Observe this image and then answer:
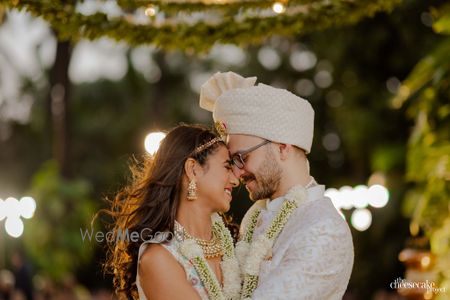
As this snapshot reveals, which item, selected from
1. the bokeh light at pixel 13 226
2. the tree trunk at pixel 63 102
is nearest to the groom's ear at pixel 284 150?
the bokeh light at pixel 13 226

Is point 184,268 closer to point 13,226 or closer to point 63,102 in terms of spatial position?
point 13,226

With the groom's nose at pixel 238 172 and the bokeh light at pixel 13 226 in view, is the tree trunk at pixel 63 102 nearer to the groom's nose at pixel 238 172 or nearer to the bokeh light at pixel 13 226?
the bokeh light at pixel 13 226

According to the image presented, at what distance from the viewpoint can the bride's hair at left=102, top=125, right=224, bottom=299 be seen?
3.81m

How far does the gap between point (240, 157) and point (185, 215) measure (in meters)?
0.39

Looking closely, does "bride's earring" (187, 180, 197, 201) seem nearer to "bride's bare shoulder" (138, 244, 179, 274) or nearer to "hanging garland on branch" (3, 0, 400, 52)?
"bride's bare shoulder" (138, 244, 179, 274)

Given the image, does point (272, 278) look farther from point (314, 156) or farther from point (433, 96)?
point (314, 156)

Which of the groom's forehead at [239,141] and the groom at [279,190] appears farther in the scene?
the groom's forehead at [239,141]

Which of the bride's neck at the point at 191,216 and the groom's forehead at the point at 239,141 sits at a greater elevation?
the groom's forehead at the point at 239,141

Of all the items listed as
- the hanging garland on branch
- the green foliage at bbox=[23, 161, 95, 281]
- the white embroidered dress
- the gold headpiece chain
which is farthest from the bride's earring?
the green foliage at bbox=[23, 161, 95, 281]

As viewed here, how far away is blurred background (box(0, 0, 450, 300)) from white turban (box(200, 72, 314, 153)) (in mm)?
666

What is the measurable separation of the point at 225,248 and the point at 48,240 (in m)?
9.96

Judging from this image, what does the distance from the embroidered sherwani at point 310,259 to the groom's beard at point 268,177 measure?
0.55ft

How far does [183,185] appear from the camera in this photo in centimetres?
386

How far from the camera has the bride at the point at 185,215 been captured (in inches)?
145
